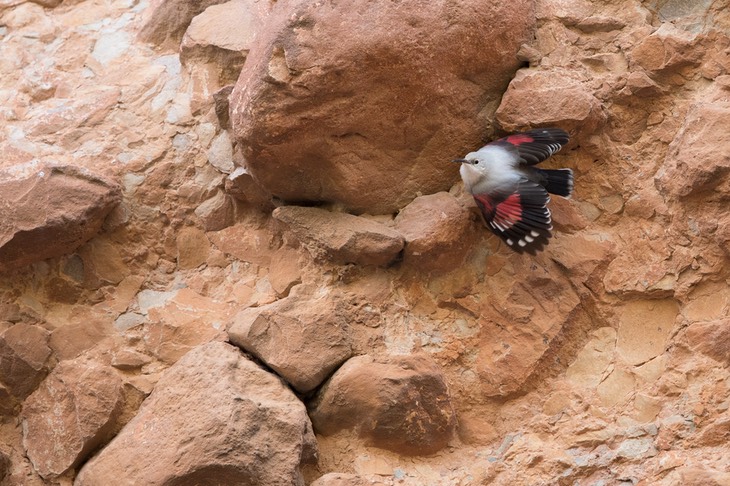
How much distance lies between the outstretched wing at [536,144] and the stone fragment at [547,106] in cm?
7

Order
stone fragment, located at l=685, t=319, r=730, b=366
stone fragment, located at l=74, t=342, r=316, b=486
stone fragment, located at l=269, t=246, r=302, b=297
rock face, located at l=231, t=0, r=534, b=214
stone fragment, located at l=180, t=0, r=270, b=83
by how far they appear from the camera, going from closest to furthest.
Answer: stone fragment, located at l=74, t=342, r=316, b=486 < stone fragment, located at l=685, t=319, r=730, b=366 < rock face, located at l=231, t=0, r=534, b=214 < stone fragment, located at l=269, t=246, r=302, b=297 < stone fragment, located at l=180, t=0, r=270, b=83

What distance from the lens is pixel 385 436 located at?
3.98 metres

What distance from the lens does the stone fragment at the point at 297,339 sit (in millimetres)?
3949

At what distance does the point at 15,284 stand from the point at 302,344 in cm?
115

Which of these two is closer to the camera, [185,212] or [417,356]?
[417,356]

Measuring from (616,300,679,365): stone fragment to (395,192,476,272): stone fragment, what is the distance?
625mm

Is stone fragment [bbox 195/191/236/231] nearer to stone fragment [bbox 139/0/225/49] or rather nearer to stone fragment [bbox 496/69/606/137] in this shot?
stone fragment [bbox 139/0/225/49]

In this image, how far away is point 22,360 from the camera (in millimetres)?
4137

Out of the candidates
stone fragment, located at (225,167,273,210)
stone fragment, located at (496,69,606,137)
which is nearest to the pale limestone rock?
stone fragment, located at (496,69,606,137)

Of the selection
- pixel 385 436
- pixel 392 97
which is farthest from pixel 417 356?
pixel 392 97

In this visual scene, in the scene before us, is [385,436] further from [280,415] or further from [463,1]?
[463,1]

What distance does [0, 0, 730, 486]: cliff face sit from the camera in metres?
3.88

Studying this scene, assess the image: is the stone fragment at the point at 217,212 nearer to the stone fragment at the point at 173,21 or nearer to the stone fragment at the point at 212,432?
the stone fragment at the point at 212,432

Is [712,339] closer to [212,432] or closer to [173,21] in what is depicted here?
[212,432]
